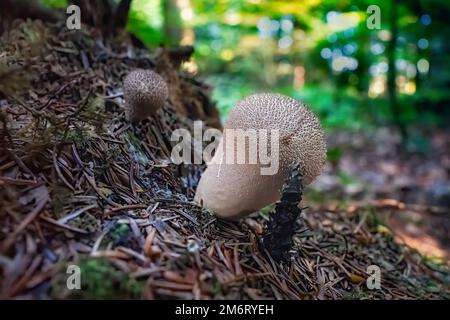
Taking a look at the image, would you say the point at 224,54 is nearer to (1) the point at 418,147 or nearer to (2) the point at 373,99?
(2) the point at 373,99

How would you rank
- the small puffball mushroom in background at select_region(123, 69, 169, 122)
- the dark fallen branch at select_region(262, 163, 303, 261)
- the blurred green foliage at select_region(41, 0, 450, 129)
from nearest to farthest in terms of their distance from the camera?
the dark fallen branch at select_region(262, 163, 303, 261)
the small puffball mushroom in background at select_region(123, 69, 169, 122)
the blurred green foliage at select_region(41, 0, 450, 129)

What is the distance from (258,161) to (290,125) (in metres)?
0.21

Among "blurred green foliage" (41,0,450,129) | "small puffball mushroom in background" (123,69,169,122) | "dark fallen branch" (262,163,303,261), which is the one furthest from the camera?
"blurred green foliage" (41,0,450,129)

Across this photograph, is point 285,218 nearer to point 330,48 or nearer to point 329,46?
point 329,46

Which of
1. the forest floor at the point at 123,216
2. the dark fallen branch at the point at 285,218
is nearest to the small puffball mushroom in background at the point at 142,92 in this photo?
the forest floor at the point at 123,216

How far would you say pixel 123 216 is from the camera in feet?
5.02

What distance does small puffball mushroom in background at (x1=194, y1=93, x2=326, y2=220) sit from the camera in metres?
1.72

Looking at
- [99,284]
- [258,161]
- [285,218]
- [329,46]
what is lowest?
[99,284]

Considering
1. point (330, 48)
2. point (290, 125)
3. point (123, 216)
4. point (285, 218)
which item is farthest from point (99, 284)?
point (330, 48)

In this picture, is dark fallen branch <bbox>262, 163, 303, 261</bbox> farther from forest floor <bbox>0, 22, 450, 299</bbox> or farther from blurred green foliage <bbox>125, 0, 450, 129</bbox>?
blurred green foliage <bbox>125, 0, 450, 129</bbox>

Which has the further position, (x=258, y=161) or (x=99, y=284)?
(x=258, y=161)

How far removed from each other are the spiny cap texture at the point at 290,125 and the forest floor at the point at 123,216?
0.42 metres

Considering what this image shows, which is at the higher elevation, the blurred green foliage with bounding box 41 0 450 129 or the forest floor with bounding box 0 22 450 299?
the blurred green foliage with bounding box 41 0 450 129

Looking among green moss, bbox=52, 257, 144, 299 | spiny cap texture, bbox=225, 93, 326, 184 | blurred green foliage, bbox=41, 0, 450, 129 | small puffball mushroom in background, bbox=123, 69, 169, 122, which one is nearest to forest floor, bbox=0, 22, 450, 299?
green moss, bbox=52, 257, 144, 299
